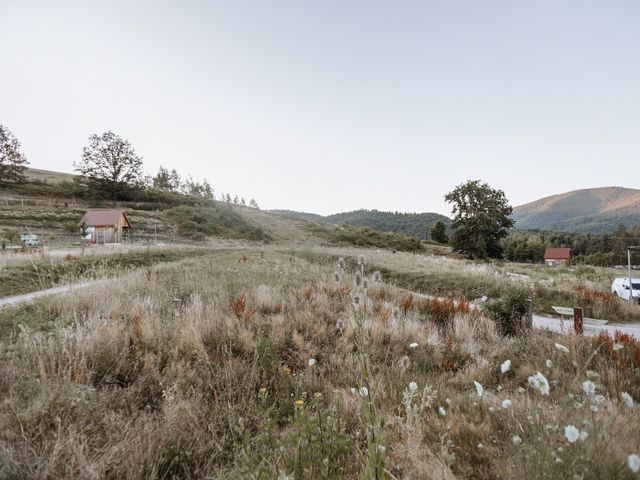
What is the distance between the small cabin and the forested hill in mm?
107896

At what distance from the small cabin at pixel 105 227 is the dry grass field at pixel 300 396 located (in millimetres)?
35122

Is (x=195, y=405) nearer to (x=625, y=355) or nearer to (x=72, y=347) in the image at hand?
(x=72, y=347)

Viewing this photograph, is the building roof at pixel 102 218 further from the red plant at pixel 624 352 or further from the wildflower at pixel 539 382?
the wildflower at pixel 539 382

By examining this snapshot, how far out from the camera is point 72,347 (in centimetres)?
422

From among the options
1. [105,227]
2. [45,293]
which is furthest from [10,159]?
[45,293]

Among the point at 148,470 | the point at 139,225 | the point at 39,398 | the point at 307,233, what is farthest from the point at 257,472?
the point at 307,233

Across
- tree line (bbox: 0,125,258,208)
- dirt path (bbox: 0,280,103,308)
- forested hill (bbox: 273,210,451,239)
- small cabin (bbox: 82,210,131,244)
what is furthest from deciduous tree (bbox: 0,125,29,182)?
forested hill (bbox: 273,210,451,239)

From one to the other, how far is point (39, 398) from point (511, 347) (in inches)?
262

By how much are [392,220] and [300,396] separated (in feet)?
552

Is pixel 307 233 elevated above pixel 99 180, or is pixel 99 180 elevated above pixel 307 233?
pixel 99 180

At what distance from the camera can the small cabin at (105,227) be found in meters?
36.8

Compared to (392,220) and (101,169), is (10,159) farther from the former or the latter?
(392,220)

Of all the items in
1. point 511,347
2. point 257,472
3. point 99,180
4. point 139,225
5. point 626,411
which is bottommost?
point 511,347

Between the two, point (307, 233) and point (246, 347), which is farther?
point (307, 233)
